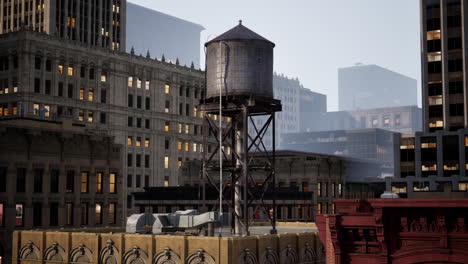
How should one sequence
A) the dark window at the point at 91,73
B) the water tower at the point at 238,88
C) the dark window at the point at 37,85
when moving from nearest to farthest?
the water tower at the point at 238,88 → the dark window at the point at 37,85 → the dark window at the point at 91,73

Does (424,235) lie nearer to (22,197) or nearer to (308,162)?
(22,197)

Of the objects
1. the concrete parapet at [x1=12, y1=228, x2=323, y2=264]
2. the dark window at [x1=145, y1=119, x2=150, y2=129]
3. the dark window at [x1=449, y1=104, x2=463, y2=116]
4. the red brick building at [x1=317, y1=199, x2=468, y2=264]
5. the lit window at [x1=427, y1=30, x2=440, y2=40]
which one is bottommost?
the concrete parapet at [x1=12, y1=228, x2=323, y2=264]

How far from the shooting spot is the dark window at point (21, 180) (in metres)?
57.9

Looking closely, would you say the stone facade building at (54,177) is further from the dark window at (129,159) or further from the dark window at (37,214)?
the dark window at (129,159)

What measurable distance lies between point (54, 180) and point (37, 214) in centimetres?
350

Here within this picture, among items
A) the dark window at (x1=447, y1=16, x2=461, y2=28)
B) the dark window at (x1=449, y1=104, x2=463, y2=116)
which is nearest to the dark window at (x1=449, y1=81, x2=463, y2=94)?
the dark window at (x1=449, y1=104, x2=463, y2=116)

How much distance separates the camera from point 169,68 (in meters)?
130

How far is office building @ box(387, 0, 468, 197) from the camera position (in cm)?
11731

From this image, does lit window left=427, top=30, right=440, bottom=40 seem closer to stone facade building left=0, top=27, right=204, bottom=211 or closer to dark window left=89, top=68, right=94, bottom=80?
stone facade building left=0, top=27, right=204, bottom=211

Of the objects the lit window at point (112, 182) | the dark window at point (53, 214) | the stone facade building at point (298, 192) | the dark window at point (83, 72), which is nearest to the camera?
the dark window at point (53, 214)

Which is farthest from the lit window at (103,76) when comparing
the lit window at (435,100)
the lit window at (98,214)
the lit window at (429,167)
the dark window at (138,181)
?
the lit window at (435,100)

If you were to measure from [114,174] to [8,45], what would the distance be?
160 feet

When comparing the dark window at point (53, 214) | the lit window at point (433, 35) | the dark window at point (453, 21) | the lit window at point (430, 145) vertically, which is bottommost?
the dark window at point (53, 214)

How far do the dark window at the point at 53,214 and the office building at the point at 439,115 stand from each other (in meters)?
72.3
